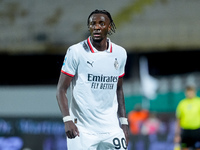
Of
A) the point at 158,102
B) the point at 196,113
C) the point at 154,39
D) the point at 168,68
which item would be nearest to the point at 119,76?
the point at 196,113

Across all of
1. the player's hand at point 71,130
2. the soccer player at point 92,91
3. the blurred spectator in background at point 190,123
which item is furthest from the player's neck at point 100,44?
the blurred spectator in background at point 190,123

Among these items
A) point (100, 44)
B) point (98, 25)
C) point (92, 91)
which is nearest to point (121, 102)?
point (92, 91)

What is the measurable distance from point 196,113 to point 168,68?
1403cm

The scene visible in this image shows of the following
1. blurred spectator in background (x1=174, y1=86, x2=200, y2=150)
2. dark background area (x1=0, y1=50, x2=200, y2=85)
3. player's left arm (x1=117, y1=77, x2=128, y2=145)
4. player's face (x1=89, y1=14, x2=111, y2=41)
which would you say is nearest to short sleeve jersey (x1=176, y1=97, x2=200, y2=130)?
blurred spectator in background (x1=174, y1=86, x2=200, y2=150)

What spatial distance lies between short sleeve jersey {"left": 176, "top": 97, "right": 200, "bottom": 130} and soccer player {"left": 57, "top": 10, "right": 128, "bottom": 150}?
5.58m

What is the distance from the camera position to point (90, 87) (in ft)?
11.3

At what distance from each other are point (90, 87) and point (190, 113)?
5807 millimetres

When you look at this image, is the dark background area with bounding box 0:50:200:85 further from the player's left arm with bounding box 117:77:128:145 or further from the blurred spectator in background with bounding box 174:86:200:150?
the player's left arm with bounding box 117:77:128:145

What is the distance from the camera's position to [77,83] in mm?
3475

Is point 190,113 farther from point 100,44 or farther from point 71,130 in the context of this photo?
point 71,130

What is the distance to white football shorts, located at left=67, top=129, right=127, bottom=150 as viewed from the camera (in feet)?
11.2

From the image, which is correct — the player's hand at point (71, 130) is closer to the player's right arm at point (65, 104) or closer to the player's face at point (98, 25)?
the player's right arm at point (65, 104)

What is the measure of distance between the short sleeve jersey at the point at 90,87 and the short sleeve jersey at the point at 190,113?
563cm

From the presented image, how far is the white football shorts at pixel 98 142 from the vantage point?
3400mm
